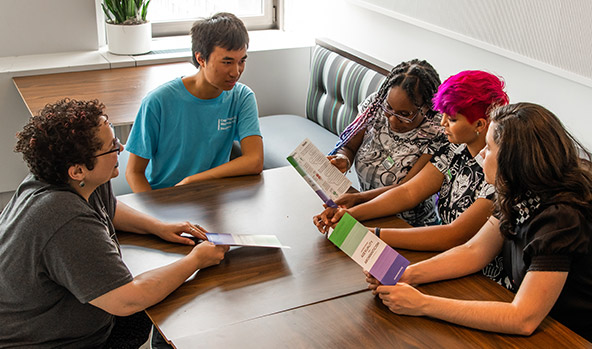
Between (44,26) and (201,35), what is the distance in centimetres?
179

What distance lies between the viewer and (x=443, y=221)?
2.14 metres

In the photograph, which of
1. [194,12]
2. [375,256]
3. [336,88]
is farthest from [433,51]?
[194,12]

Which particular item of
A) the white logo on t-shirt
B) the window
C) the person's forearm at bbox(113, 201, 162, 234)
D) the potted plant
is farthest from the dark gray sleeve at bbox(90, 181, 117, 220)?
the window

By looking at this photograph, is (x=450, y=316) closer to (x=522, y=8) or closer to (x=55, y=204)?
(x=55, y=204)

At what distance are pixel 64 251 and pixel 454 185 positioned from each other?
1255 millimetres

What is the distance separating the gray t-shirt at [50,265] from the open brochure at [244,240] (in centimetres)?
32

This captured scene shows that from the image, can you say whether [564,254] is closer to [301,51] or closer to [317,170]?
[317,170]

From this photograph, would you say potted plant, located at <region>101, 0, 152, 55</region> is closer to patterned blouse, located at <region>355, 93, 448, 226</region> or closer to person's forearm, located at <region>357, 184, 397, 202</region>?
patterned blouse, located at <region>355, 93, 448, 226</region>

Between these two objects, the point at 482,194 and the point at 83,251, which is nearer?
the point at 83,251

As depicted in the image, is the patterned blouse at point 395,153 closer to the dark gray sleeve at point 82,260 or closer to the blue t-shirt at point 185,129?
the blue t-shirt at point 185,129

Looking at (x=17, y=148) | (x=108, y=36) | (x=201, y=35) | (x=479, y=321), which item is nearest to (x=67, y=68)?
(x=108, y=36)

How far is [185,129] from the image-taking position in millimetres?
2527

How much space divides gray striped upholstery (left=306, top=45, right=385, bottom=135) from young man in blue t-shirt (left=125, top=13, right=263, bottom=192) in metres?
1.03

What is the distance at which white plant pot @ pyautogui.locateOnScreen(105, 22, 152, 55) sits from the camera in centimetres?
379
